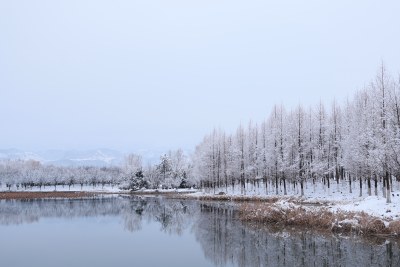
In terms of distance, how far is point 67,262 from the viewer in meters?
18.8

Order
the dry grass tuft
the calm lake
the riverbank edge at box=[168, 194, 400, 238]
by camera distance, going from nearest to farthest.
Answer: the calm lake, the riverbank edge at box=[168, 194, 400, 238], the dry grass tuft

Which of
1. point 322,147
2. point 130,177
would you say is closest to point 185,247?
point 322,147

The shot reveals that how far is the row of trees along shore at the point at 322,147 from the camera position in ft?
113

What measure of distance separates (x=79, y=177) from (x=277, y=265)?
535 ft

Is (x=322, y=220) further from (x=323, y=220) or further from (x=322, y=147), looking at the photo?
(x=322, y=147)

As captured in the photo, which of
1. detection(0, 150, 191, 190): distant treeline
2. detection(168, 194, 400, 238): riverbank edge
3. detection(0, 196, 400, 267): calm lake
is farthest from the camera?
detection(0, 150, 191, 190): distant treeline

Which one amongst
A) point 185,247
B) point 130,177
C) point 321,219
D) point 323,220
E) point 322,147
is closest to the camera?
point 185,247

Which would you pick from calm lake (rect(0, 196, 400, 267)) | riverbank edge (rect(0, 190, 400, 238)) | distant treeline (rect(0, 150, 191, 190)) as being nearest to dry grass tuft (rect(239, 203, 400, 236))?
riverbank edge (rect(0, 190, 400, 238))

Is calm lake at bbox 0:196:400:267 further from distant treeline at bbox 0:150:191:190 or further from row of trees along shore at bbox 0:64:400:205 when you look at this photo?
distant treeline at bbox 0:150:191:190

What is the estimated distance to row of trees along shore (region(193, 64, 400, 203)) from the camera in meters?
34.4

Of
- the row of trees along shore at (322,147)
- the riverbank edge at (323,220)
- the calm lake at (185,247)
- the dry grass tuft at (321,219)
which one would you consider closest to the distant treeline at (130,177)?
the row of trees along shore at (322,147)

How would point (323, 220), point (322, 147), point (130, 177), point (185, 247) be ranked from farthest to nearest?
point (130, 177)
point (322, 147)
point (323, 220)
point (185, 247)

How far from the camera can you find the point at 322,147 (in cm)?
5972

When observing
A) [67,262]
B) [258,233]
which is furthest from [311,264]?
[67,262]
